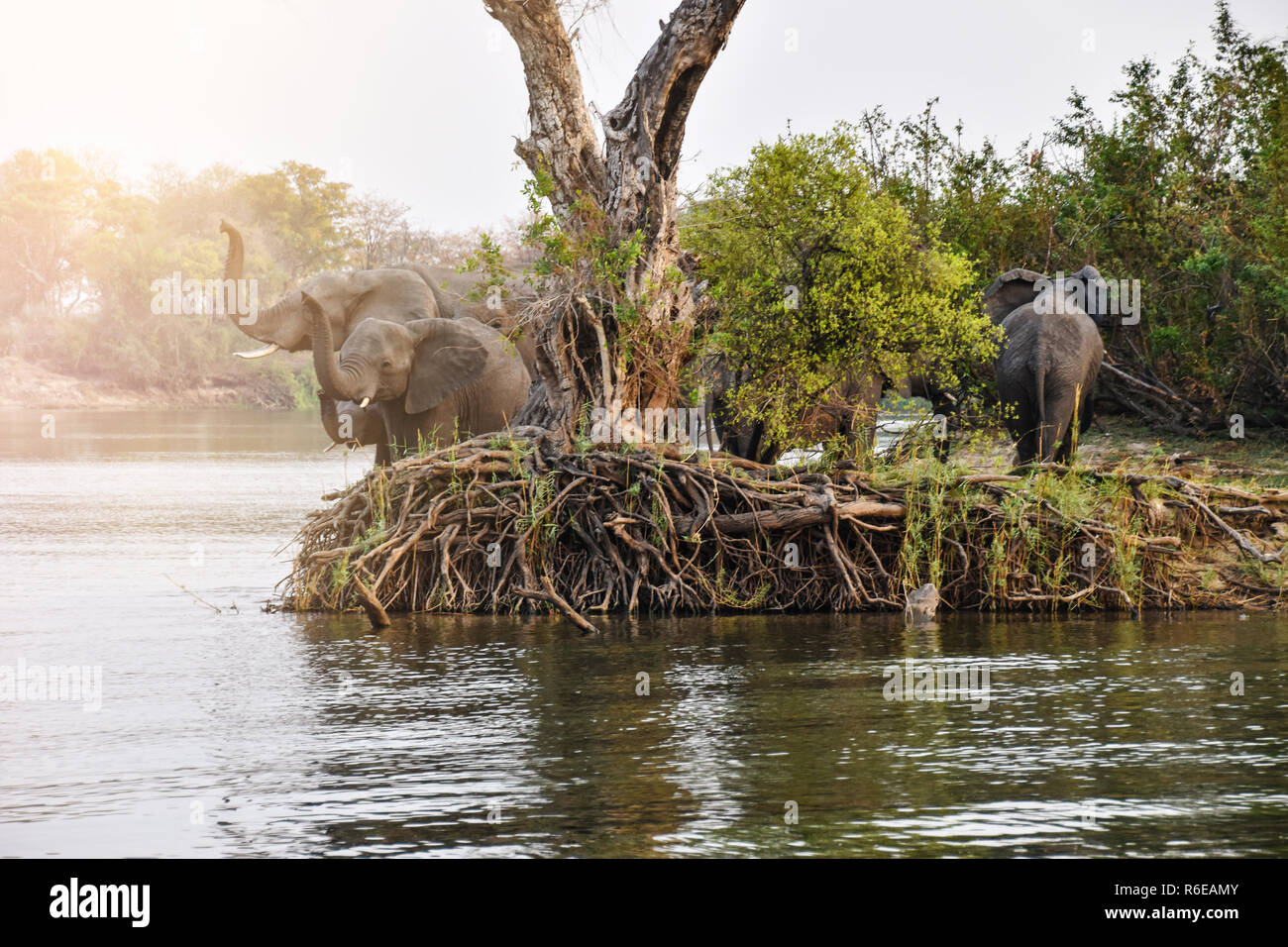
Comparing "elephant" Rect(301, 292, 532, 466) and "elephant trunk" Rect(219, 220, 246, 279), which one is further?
"elephant" Rect(301, 292, 532, 466)

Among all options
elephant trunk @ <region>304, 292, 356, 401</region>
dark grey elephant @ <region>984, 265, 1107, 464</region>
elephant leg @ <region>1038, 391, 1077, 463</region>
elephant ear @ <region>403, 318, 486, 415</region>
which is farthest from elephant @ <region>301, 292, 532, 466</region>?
elephant leg @ <region>1038, 391, 1077, 463</region>

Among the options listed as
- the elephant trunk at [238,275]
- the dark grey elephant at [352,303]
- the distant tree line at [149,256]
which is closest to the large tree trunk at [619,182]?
the elephant trunk at [238,275]

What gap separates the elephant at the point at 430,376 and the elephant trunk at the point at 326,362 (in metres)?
0.23

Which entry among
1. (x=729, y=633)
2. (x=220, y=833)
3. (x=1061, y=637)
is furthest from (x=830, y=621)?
(x=220, y=833)

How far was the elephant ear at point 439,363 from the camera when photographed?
17.2 m

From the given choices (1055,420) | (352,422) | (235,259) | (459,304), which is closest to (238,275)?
(235,259)

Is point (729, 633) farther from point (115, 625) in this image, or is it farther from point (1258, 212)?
point (1258, 212)

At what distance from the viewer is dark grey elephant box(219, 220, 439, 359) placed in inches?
771

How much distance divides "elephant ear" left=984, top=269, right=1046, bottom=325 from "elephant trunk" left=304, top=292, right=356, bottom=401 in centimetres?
694

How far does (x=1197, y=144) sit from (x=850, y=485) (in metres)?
14.1

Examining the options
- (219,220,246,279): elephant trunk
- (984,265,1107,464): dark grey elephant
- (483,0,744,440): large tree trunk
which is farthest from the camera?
(219,220,246,279): elephant trunk

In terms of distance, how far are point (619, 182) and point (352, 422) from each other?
6290mm

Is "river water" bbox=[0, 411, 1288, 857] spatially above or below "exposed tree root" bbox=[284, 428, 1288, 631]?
below

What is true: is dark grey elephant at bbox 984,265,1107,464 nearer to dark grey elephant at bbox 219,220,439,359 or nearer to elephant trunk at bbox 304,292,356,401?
elephant trunk at bbox 304,292,356,401
